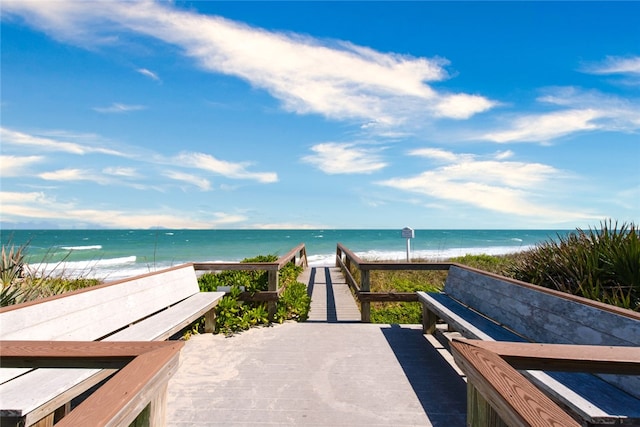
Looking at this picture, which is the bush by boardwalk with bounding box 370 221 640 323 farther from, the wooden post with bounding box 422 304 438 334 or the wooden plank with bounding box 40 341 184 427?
the wooden plank with bounding box 40 341 184 427

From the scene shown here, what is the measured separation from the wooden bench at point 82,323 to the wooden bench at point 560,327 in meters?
2.96

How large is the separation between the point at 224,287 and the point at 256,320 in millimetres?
1045

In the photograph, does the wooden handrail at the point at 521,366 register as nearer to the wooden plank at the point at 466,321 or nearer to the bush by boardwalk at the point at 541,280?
the wooden plank at the point at 466,321

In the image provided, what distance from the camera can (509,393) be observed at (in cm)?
122

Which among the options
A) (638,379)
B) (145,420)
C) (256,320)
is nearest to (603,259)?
(638,379)

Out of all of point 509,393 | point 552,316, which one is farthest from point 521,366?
point 552,316

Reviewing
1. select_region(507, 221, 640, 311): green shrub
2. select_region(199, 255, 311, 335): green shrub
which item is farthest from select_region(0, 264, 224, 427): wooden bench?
select_region(507, 221, 640, 311): green shrub

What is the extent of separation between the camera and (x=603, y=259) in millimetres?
4656

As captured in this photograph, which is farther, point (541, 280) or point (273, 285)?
point (273, 285)

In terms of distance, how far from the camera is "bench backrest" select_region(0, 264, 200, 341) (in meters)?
2.65

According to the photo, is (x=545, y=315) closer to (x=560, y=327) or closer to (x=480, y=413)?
(x=560, y=327)

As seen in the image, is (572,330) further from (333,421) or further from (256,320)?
(256,320)

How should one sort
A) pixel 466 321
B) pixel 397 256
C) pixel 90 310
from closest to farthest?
pixel 90 310
pixel 466 321
pixel 397 256

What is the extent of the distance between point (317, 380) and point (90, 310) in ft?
7.19
